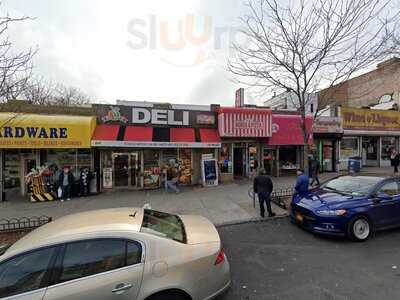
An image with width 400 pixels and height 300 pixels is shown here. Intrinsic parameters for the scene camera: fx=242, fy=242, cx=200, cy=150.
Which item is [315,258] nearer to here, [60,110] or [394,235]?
[394,235]

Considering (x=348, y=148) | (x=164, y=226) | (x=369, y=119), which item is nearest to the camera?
(x=164, y=226)

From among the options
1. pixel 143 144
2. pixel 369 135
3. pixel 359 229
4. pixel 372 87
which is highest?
pixel 372 87

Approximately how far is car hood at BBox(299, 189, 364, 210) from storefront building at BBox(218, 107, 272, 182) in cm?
723

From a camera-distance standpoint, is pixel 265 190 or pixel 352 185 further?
pixel 265 190

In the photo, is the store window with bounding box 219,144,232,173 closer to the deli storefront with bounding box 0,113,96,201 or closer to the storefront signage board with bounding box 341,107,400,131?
the deli storefront with bounding box 0,113,96,201

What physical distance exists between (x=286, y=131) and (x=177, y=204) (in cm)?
863

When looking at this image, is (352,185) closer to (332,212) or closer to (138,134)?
(332,212)

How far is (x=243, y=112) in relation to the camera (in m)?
13.6

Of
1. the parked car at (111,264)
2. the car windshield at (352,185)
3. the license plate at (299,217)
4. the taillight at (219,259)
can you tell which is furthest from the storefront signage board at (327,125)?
the parked car at (111,264)

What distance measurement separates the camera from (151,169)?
13500 mm

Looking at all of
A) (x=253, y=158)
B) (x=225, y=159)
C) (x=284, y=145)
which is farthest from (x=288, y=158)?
(x=225, y=159)

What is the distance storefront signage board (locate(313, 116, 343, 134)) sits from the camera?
15914 millimetres

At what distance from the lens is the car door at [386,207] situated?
5.90m

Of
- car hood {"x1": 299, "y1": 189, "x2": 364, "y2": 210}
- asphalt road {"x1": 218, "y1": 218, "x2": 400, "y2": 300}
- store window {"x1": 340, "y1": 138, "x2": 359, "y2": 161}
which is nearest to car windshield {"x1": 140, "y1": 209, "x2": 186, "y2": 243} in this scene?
asphalt road {"x1": 218, "y1": 218, "x2": 400, "y2": 300}
